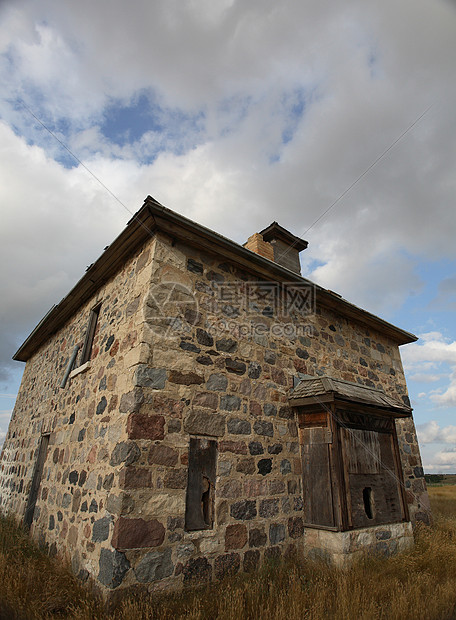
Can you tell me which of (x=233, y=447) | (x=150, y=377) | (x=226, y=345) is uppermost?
(x=226, y=345)

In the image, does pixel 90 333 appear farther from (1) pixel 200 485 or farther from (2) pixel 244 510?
(2) pixel 244 510

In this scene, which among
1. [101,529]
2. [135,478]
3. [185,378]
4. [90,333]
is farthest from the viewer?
[90,333]

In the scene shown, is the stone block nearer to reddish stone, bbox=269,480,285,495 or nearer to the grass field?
the grass field

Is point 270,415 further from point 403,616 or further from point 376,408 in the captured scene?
point 403,616

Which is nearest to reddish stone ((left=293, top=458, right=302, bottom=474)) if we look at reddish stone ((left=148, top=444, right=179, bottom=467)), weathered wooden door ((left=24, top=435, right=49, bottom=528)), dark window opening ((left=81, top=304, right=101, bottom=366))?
reddish stone ((left=148, top=444, right=179, bottom=467))

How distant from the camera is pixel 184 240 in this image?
5.43 m

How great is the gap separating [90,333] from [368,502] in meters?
5.45

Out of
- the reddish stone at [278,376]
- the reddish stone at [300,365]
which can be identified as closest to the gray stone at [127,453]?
the reddish stone at [278,376]

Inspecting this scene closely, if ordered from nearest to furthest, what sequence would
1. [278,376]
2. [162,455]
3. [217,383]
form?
[162,455]
[217,383]
[278,376]

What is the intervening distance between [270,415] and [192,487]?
1.69 meters

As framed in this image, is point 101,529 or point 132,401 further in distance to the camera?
point 132,401

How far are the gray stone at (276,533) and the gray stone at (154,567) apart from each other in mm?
1629

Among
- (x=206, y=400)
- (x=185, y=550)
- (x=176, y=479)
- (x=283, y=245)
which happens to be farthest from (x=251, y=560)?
(x=283, y=245)

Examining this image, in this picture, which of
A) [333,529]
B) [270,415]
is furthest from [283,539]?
[270,415]
